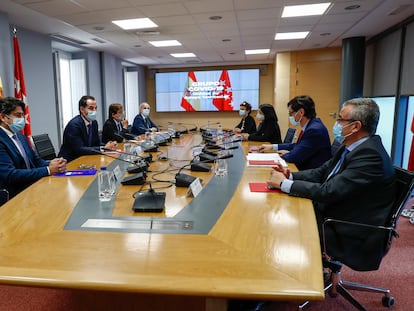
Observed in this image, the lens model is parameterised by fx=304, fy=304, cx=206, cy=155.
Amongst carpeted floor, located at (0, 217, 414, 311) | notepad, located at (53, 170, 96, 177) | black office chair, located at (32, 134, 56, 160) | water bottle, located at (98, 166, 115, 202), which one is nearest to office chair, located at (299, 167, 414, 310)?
carpeted floor, located at (0, 217, 414, 311)

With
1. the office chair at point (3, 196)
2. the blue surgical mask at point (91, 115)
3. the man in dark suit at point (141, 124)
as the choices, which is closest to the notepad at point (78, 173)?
the office chair at point (3, 196)

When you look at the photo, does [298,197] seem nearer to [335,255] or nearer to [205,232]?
[335,255]

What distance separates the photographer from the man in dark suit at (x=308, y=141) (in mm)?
2549

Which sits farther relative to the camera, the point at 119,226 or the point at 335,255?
the point at 335,255

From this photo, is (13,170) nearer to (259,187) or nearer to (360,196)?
(259,187)

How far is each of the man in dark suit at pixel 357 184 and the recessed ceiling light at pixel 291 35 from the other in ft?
13.7

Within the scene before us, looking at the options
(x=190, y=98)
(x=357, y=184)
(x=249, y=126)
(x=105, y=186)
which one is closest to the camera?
(x=357, y=184)

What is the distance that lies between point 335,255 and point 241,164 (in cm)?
110

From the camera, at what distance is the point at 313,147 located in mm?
2549

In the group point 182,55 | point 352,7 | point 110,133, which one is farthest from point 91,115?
point 182,55

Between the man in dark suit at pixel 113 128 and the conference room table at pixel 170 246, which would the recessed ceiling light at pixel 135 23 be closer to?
the man in dark suit at pixel 113 128

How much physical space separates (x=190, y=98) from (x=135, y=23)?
4.54 m

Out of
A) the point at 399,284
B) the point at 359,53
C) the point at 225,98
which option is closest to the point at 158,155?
the point at 399,284

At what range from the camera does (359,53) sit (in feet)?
19.1
